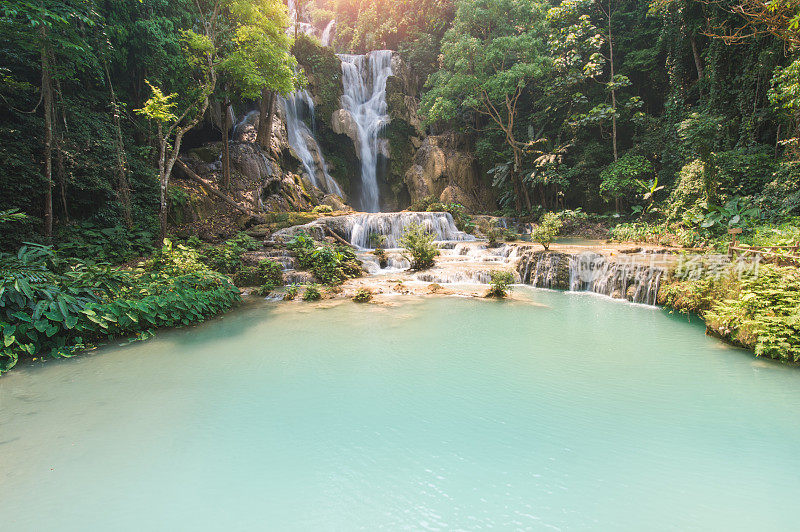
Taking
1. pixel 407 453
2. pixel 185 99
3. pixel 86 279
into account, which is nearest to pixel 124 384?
pixel 86 279

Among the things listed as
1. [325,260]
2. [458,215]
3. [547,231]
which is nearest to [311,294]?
[325,260]

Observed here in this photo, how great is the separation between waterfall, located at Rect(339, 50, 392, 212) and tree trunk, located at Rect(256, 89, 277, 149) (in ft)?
19.8

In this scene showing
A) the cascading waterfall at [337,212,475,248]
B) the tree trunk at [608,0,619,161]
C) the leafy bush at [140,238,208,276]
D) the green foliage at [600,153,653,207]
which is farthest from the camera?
the tree trunk at [608,0,619,161]

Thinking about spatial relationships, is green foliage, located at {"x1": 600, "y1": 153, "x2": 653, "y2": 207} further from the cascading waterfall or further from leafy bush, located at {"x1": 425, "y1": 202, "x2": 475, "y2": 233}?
the cascading waterfall

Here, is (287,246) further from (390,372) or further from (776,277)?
(776,277)

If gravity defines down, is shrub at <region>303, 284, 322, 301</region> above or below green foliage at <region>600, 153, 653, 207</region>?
below

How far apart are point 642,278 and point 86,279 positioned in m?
10.2

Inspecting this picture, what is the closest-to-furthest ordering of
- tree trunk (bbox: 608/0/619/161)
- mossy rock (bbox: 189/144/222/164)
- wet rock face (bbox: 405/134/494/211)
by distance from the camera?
mossy rock (bbox: 189/144/222/164) < tree trunk (bbox: 608/0/619/161) < wet rock face (bbox: 405/134/494/211)

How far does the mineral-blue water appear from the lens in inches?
94.0

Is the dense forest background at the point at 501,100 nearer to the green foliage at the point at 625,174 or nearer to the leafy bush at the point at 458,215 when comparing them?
the green foliage at the point at 625,174

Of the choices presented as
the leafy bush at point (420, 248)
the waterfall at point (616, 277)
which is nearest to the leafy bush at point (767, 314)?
Answer: the waterfall at point (616, 277)

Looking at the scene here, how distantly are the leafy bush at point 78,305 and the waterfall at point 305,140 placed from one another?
1341 cm

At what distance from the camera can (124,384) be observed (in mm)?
4266

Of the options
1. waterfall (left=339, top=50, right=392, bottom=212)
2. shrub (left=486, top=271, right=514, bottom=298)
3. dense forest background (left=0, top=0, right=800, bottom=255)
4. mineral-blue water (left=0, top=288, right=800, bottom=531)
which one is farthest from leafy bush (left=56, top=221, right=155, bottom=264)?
waterfall (left=339, top=50, right=392, bottom=212)
